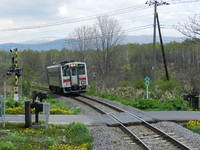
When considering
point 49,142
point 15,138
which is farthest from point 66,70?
point 49,142

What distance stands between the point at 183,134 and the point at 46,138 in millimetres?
4405

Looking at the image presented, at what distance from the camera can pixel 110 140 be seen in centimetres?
1017

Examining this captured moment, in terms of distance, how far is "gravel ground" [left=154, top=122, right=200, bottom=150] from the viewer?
9.70 meters

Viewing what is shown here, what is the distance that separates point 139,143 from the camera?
32.2ft

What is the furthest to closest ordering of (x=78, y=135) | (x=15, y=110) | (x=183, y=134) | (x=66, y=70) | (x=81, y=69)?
1. (x=81, y=69)
2. (x=66, y=70)
3. (x=15, y=110)
4. (x=183, y=134)
5. (x=78, y=135)

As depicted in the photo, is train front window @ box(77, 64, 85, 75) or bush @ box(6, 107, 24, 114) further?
train front window @ box(77, 64, 85, 75)

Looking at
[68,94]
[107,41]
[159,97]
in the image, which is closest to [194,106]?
[159,97]

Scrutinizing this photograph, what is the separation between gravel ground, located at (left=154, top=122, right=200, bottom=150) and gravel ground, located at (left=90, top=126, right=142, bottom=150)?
1.55 m

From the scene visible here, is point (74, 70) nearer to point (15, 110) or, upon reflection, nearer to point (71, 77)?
point (71, 77)

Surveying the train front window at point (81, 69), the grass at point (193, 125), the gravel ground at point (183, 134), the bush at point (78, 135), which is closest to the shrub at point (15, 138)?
the bush at point (78, 135)

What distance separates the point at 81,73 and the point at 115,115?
1345 centimetres

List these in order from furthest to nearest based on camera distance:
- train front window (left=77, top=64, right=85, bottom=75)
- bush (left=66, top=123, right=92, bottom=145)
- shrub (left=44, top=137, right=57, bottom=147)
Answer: train front window (left=77, top=64, right=85, bottom=75)
bush (left=66, top=123, right=92, bottom=145)
shrub (left=44, top=137, right=57, bottom=147)

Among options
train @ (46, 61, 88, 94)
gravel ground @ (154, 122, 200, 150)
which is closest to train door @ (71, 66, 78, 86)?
train @ (46, 61, 88, 94)

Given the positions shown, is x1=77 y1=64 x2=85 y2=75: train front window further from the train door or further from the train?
the train door
